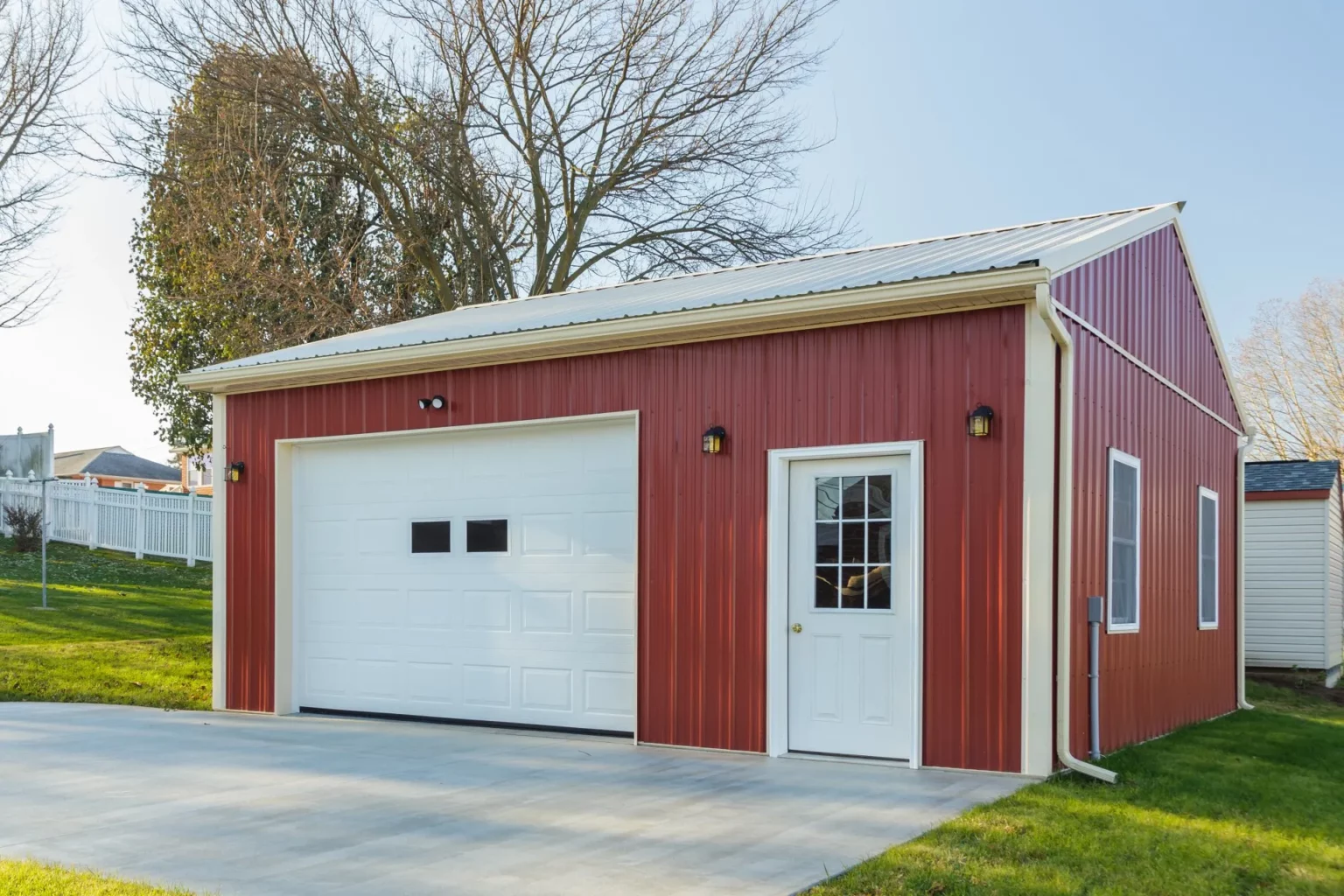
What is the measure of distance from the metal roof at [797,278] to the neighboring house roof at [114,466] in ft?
128

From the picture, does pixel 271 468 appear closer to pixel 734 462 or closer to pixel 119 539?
pixel 734 462

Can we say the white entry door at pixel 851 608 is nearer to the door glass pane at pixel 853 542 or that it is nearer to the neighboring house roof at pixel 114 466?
the door glass pane at pixel 853 542

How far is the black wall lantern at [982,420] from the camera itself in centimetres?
737

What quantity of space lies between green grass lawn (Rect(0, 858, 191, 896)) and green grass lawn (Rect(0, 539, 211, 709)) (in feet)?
20.8

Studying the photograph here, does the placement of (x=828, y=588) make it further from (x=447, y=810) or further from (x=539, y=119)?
(x=539, y=119)

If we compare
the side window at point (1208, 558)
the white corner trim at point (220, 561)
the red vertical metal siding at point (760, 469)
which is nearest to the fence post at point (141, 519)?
the white corner trim at point (220, 561)

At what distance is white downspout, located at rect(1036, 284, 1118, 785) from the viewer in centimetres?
715

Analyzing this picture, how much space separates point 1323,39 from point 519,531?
2287 cm

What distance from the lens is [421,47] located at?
1805 centimetres

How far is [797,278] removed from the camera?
9.63 metres

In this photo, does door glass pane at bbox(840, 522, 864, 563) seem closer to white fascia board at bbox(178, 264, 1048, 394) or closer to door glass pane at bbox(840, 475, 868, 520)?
door glass pane at bbox(840, 475, 868, 520)

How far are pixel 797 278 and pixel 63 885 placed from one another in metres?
6.55

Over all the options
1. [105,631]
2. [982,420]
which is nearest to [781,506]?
[982,420]

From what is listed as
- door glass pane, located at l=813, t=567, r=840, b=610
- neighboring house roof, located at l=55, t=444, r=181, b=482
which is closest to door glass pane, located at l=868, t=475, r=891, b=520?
door glass pane, located at l=813, t=567, r=840, b=610
